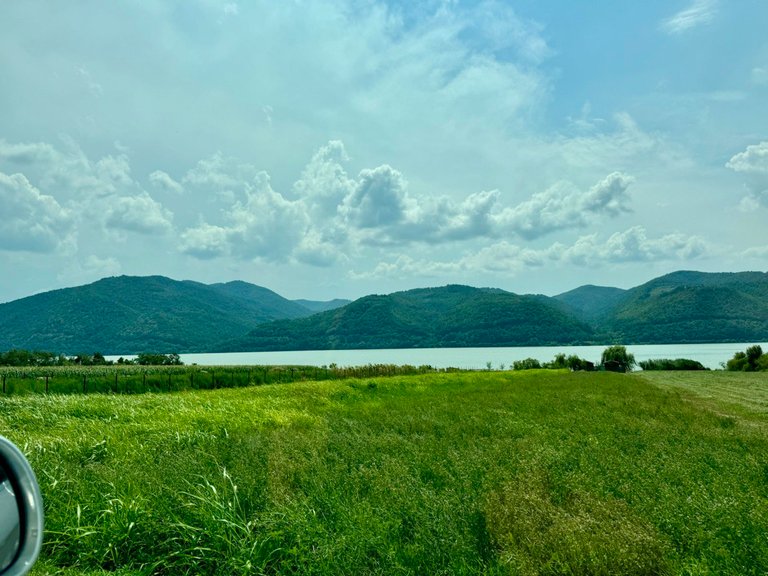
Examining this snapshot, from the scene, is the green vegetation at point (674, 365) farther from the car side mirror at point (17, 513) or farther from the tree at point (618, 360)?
the car side mirror at point (17, 513)

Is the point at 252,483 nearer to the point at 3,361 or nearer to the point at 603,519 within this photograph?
the point at 603,519

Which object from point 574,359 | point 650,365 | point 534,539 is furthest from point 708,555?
point 650,365

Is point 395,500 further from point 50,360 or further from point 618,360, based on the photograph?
point 50,360

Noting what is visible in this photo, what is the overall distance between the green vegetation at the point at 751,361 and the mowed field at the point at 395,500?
2585 inches

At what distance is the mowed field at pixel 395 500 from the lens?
6312mm

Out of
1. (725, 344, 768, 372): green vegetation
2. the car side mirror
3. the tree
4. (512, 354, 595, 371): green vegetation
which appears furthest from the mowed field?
the tree

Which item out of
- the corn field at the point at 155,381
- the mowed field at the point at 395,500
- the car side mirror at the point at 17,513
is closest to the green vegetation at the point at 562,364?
the corn field at the point at 155,381

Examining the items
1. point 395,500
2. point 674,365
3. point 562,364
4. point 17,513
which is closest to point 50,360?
point 562,364

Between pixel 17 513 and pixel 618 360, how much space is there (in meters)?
94.4

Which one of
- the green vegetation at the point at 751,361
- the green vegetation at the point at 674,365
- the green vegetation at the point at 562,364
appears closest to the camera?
the green vegetation at the point at 751,361

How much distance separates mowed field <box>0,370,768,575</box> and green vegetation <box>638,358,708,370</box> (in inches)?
3011

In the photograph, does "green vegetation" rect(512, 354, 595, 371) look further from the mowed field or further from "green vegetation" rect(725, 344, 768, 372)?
the mowed field

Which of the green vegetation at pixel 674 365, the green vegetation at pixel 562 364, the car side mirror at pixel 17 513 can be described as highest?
the car side mirror at pixel 17 513

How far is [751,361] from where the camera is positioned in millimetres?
70438
